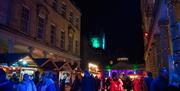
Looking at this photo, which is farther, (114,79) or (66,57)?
(66,57)

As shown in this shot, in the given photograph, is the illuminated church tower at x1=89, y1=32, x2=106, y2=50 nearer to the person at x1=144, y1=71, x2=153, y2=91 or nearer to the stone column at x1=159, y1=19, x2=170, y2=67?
the stone column at x1=159, y1=19, x2=170, y2=67

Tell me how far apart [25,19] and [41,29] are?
11.3 ft

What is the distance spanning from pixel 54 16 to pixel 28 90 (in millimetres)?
19882

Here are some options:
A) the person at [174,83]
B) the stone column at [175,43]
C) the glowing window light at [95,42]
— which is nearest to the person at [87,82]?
the stone column at [175,43]

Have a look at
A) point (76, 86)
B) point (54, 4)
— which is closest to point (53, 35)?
point (54, 4)

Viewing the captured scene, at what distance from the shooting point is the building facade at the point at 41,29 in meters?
20.2

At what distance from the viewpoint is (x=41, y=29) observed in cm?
2647

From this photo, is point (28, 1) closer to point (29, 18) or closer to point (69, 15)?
point (29, 18)

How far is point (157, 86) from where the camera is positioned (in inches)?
251

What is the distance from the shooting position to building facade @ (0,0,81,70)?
20.2m

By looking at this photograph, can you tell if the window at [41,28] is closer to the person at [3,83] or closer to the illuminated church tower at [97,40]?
the person at [3,83]

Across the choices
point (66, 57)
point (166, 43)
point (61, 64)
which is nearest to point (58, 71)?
point (61, 64)

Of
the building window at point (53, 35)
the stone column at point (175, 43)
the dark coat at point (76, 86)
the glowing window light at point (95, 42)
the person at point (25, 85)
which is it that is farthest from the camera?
the glowing window light at point (95, 42)

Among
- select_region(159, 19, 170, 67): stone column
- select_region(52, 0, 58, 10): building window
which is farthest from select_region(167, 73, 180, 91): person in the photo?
select_region(52, 0, 58, 10): building window
